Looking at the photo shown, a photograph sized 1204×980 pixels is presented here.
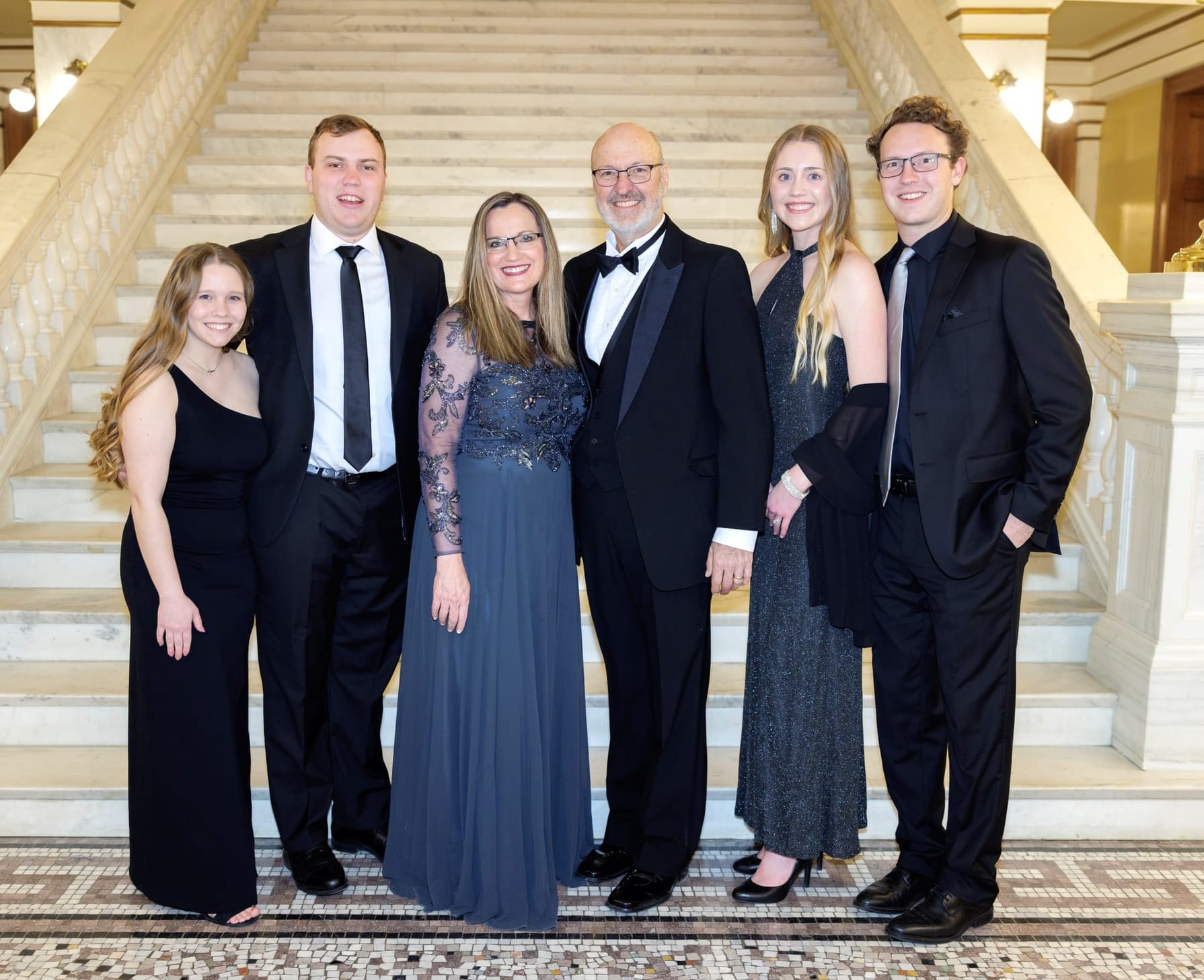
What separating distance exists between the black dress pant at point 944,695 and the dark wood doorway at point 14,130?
40.8ft

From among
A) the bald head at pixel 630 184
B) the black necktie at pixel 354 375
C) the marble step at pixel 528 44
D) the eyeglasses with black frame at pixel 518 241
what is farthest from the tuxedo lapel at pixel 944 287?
the marble step at pixel 528 44

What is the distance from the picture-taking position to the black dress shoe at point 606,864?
119 inches

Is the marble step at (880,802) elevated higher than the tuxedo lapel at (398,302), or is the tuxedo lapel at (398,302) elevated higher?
the tuxedo lapel at (398,302)

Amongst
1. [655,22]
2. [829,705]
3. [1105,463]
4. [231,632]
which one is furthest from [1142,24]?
[231,632]

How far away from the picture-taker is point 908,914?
2.81 metres

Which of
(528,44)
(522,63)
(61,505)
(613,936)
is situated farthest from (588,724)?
(528,44)

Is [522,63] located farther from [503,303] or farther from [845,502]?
[845,502]

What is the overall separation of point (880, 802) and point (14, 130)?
41.4 feet

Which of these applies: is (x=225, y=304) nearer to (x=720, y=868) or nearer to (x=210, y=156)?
(x=720, y=868)

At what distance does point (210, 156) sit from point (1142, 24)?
899 cm

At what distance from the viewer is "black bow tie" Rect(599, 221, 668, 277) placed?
274cm

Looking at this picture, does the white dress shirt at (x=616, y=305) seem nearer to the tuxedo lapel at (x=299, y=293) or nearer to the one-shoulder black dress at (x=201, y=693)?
the tuxedo lapel at (x=299, y=293)

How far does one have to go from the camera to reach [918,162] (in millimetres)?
2641

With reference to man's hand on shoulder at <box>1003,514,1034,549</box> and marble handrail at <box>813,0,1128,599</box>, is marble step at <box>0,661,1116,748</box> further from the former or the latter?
man's hand on shoulder at <box>1003,514,1034,549</box>
